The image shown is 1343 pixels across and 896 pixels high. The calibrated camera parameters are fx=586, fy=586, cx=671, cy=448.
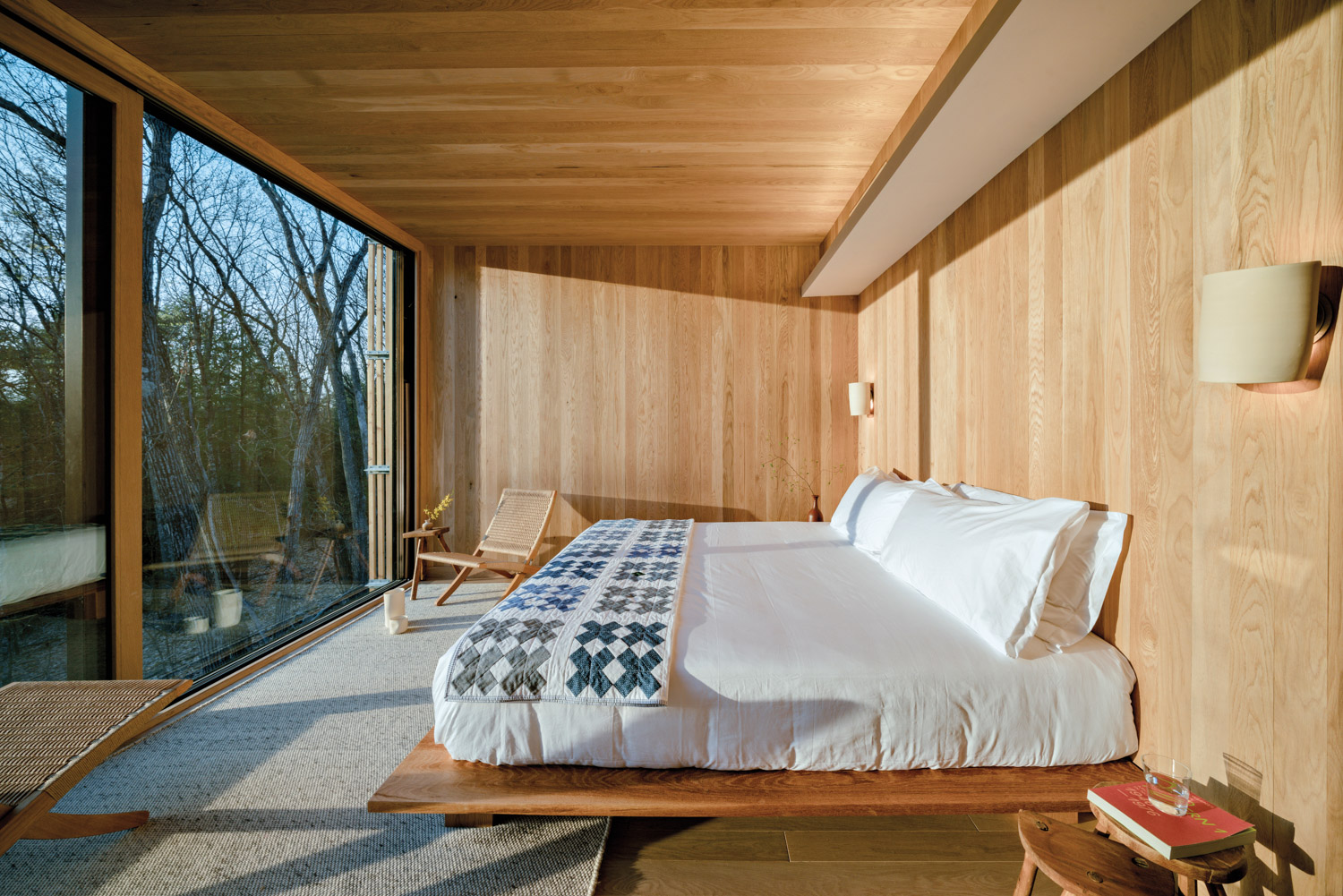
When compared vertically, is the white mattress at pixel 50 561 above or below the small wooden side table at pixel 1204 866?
above

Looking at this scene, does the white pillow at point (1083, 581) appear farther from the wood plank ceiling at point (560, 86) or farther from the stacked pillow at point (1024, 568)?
the wood plank ceiling at point (560, 86)

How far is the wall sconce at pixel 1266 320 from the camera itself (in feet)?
3.53

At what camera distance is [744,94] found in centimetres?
241

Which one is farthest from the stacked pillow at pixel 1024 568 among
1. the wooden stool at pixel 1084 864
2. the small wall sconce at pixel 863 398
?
the small wall sconce at pixel 863 398

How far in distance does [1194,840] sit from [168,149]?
13.0ft

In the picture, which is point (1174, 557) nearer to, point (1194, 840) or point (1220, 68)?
point (1194, 840)

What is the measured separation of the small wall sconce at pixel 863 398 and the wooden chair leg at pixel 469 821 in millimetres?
3257

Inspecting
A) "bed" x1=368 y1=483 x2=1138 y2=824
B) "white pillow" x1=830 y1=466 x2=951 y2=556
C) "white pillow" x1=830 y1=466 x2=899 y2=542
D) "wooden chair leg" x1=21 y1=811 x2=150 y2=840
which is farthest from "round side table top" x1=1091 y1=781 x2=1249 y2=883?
"wooden chair leg" x1=21 y1=811 x2=150 y2=840

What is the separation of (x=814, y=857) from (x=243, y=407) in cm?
302

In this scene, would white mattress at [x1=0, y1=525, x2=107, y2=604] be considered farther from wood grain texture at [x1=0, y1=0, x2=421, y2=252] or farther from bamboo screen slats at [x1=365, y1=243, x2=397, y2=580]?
bamboo screen slats at [x1=365, y1=243, x2=397, y2=580]

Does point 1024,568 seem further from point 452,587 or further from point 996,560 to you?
point 452,587

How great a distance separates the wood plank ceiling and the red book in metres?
2.26

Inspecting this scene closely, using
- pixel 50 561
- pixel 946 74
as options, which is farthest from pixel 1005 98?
pixel 50 561

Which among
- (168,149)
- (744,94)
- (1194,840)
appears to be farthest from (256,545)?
(1194,840)
